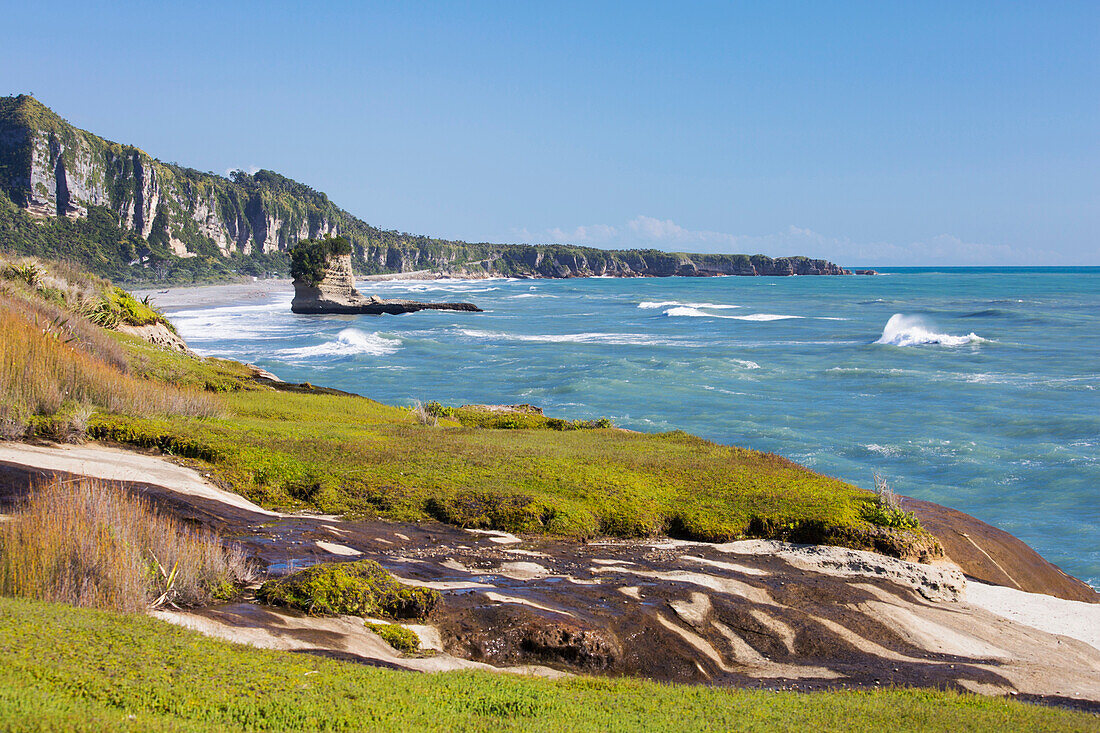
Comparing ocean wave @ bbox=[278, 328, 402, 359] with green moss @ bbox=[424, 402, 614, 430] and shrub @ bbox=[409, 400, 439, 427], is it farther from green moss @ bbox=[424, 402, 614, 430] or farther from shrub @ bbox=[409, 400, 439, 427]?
shrub @ bbox=[409, 400, 439, 427]

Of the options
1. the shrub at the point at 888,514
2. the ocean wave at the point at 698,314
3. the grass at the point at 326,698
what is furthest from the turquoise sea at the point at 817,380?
the grass at the point at 326,698

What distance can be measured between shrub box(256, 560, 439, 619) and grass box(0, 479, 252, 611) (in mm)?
538

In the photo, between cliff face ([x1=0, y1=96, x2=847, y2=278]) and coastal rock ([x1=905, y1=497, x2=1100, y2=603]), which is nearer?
coastal rock ([x1=905, y1=497, x2=1100, y2=603])

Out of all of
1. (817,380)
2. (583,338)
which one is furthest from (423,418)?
(583,338)

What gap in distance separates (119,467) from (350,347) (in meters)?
46.7

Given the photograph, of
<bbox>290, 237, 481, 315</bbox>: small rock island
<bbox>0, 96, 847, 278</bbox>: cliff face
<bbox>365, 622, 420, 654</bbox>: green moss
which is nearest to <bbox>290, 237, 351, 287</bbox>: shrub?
<bbox>290, 237, 481, 315</bbox>: small rock island

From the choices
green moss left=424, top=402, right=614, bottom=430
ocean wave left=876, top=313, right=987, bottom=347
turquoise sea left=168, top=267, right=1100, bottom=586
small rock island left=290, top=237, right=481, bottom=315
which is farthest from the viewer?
small rock island left=290, top=237, right=481, bottom=315

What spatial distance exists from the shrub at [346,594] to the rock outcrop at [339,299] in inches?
3439

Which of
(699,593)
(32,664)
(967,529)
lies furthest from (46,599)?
(967,529)

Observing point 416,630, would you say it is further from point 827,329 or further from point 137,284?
point 137,284

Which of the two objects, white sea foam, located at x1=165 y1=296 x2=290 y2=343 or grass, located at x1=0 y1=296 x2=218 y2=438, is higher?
grass, located at x1=0 y1=296 x2=218 y2=438

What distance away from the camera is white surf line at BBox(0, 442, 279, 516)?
10508mm

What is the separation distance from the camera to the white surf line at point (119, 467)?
10508 mm

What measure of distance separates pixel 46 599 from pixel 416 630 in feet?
10.4
